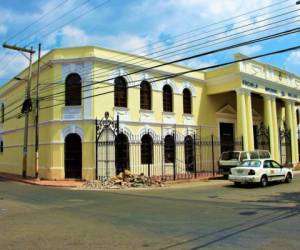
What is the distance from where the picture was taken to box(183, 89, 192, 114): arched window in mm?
33438

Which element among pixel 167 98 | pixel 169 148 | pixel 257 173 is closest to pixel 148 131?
pixel 169 148

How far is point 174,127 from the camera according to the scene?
31.9 metres

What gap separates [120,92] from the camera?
28.7 m

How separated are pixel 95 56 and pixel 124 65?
257 centimetres

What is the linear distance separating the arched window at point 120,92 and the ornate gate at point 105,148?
1791 mm

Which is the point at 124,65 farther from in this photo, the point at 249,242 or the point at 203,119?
the point at 249,242

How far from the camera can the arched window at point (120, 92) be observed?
2839 cm

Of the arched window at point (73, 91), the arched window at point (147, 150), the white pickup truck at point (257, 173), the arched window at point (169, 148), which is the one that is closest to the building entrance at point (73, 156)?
the arched window at point (73, 91)

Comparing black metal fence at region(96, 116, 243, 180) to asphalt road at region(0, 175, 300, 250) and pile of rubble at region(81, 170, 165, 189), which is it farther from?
asphalt road at region(0, 175, 300, 250)

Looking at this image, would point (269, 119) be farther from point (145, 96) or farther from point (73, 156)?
point (73, 156)

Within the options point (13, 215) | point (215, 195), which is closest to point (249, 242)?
point (13, 215)

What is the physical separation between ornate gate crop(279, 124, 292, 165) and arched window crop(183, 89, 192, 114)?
37.8ft

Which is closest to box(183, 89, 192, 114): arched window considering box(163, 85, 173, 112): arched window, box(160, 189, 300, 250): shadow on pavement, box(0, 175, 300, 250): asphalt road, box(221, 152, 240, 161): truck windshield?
box(163, 85, 173, 112): arched window

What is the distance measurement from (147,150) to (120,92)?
4927mm
